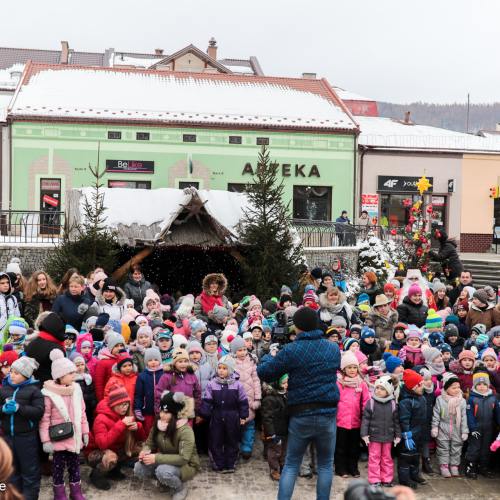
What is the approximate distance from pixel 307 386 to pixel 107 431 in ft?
7.97

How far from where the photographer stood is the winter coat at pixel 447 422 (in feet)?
21.4

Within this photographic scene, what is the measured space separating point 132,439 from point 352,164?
19.7 metres

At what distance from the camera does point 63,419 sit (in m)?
5.37

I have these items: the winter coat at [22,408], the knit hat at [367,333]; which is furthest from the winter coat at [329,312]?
the winter coat at [22,408]

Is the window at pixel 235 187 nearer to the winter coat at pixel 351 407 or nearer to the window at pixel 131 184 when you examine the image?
the window at pixel 131 184

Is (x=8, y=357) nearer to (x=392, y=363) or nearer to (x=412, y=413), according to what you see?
(x=392, y=363)

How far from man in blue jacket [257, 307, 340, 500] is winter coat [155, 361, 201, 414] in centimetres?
167

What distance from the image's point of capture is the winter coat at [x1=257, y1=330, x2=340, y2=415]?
4.76m

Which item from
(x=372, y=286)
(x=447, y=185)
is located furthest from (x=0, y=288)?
(x=447, y=185)

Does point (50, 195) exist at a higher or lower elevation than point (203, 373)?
higher

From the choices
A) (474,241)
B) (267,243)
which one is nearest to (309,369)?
(267,243)

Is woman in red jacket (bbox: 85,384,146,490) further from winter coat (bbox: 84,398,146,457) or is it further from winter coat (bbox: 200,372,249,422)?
winter coat (bbox: 200,372,249,422)

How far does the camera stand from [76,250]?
1145cm

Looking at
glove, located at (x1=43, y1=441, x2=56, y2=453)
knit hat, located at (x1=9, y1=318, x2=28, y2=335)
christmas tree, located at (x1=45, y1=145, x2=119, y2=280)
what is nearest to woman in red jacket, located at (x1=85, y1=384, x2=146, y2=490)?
glove, located at (x1=43, y1=441, x2=56, y2=453)
